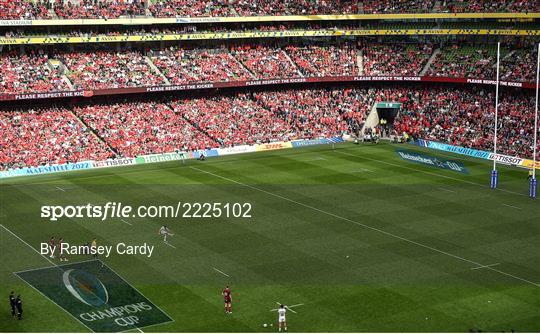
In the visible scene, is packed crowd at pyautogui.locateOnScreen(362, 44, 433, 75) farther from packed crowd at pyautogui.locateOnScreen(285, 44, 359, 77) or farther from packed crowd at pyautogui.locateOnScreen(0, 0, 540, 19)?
packed crowd at pyautogui.locateOnScreen(0, 0, 540, 19)

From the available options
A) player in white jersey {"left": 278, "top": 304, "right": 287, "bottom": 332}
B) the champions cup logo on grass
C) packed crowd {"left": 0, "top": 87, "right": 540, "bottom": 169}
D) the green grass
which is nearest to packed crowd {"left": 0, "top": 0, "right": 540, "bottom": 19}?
packed crowd {"left": 0, "top": 87, "right": 540, "bottom": 169}

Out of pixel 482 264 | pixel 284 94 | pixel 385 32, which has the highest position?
pixel 385 32

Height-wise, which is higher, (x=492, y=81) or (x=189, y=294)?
(x=492, y=81)

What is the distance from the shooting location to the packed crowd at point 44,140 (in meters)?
67.4

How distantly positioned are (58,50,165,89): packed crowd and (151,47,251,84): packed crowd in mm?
1740

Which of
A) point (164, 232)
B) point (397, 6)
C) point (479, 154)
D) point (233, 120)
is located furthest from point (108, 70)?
point (479, 154)

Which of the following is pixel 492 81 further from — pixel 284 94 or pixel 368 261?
pixel 368 261

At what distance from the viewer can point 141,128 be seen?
7519 cm

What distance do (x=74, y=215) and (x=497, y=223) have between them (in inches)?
1107

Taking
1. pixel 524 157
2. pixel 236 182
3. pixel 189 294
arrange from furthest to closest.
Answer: pixel 524 157 → pixel 236 182 → pixel 189 294

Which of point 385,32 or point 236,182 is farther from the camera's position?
point 385,32

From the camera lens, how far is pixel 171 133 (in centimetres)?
7575

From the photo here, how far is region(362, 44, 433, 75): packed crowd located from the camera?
8738 centimetres

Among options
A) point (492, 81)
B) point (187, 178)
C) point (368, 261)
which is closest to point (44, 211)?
point (187, 178)
